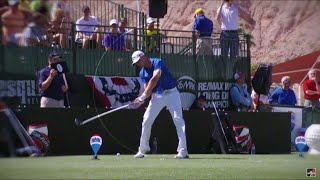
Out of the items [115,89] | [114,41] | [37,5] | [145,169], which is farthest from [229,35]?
[37,5]

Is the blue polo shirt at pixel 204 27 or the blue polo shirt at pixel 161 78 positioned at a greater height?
the blue polo shirt at pixel 204 27

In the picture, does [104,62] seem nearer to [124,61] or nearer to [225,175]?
[124,61]

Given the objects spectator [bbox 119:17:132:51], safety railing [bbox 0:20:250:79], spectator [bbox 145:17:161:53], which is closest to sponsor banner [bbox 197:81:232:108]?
safety railing [bbox 0:20:250:79]

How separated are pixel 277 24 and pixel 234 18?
895cm

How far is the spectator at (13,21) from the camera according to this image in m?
6.34

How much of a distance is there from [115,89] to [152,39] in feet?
5.76

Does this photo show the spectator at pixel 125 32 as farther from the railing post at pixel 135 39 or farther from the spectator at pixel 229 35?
the spectator at pixel 229 35

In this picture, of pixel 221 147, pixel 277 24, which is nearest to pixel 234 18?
pixel 221 147

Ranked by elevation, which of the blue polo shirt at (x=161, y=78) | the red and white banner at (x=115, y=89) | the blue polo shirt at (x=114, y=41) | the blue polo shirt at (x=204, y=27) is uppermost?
the blue polo shirt at (x=204, y=27)

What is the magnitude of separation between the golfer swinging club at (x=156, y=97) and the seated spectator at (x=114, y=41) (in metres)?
3.88

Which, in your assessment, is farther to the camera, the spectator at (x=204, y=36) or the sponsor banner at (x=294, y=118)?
the sponsor banner at (x=294, y=118)

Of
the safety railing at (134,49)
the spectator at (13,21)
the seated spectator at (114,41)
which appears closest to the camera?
the spectator at (13,21)

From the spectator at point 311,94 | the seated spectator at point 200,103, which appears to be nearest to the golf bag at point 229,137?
the seated spectator at point 200,103

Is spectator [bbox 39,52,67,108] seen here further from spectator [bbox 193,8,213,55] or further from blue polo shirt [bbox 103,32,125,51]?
spectator [bbox 193,8,213,55]
